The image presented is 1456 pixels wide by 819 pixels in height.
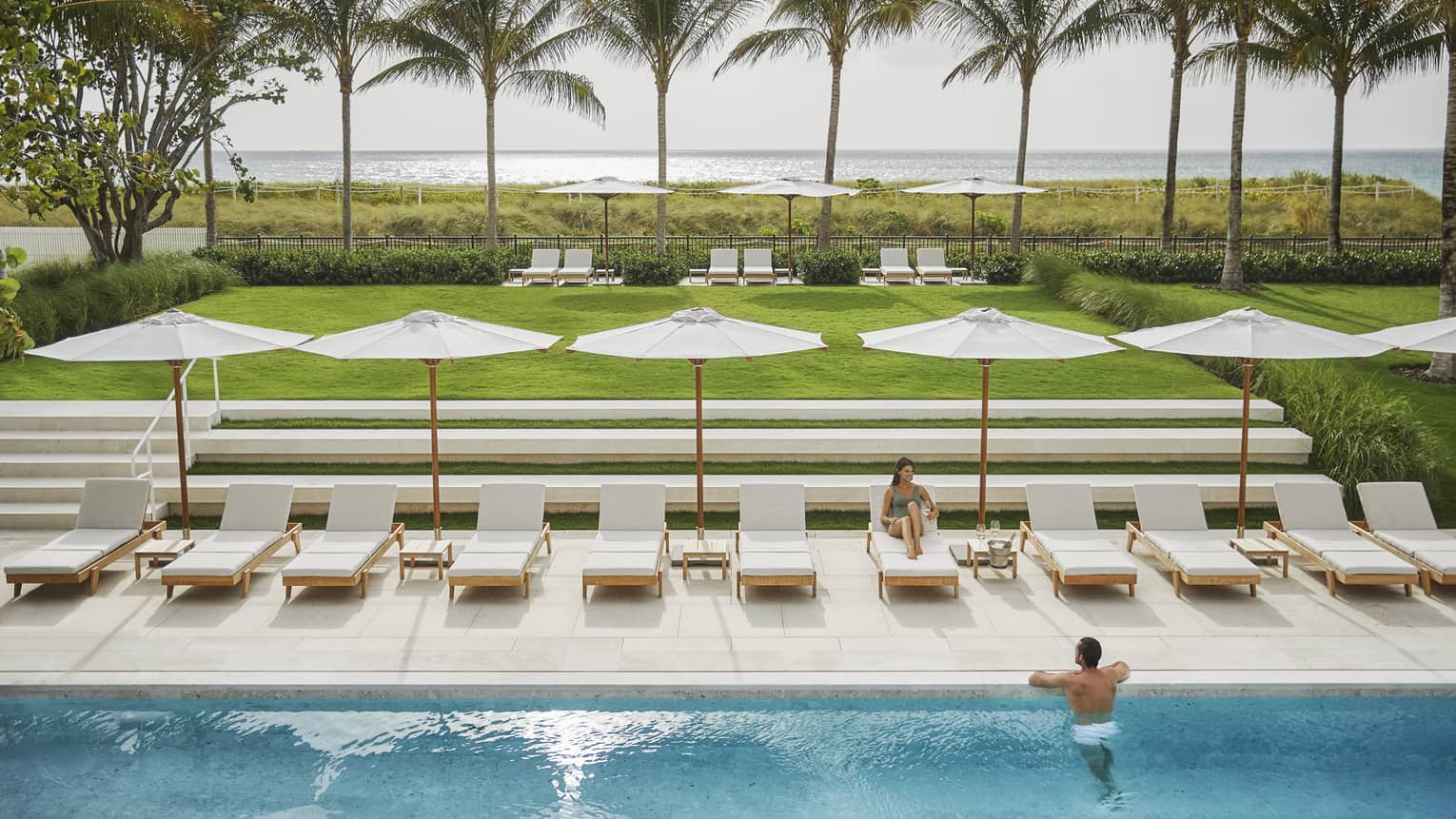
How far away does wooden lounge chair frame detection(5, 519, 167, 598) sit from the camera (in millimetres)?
10648

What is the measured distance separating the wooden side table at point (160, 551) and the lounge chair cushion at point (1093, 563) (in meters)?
8.64

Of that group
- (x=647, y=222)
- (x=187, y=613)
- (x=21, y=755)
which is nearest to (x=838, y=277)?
(x=187, y=613)

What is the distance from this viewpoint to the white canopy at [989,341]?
1146 cm

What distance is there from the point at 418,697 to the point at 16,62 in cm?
515

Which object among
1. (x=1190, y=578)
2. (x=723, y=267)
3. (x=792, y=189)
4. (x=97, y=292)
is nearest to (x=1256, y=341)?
(x=1190, y=578)

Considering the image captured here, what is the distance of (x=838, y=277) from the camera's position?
88.8ft

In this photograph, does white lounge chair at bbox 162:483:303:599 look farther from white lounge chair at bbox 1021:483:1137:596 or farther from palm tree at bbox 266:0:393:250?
palm tree at bbox 266:0:393:250

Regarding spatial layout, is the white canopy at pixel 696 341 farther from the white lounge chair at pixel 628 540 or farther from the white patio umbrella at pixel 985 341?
the white lounge chair at pixel 628 540

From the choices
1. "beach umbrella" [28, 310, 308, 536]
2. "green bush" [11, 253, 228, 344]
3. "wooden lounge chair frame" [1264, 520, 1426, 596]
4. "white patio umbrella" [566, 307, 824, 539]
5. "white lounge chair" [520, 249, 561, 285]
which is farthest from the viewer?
"white lounge chair" [520, 249, 561, 285]

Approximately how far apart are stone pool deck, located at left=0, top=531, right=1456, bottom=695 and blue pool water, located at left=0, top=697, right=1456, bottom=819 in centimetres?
26

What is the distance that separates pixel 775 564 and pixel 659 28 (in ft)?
70.3

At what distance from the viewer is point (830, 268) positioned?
88.5 feet

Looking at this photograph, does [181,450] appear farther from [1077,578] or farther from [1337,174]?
[1337,174]

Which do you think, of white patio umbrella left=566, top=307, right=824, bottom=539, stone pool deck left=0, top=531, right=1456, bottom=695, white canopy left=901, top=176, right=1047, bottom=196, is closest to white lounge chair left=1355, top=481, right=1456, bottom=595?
stone pool deck left=0, top=531, right=1456, bottom=695
